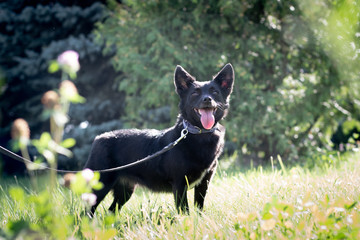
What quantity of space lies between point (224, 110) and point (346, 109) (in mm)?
5098

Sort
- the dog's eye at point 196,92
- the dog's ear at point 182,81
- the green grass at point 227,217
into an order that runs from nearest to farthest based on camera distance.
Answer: the green grass at point 227,217 → the dog's eye at point 196,92 → the dog's ear at point 182,81

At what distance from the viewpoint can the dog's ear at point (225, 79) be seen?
3.90 m

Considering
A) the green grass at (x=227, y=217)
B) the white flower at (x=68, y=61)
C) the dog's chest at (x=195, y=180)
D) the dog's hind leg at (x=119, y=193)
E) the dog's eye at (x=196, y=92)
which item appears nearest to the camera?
the white flower at (x=68, y=61)

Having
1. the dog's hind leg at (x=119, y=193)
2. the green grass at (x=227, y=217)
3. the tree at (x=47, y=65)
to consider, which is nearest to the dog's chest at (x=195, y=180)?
the green grass at (x=227, y=217)

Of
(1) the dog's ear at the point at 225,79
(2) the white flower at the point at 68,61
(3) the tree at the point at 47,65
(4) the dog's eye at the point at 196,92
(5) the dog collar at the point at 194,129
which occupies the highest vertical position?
(2) the white flower at the point at 68,61

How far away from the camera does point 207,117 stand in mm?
3549

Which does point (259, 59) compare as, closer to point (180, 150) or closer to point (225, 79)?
point (225, 79)

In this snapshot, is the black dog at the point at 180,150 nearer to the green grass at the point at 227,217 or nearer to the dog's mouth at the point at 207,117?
the dog's mouth at the point at 207,117

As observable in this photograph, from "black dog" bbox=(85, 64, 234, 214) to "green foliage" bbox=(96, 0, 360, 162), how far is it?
277 centimetres

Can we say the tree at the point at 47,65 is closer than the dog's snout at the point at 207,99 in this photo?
No

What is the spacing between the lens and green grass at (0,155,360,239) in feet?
6.40

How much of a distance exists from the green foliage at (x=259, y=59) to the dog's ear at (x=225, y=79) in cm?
274

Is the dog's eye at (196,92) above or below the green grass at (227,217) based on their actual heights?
above

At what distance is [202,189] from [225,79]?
1.30 metres
